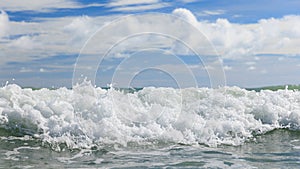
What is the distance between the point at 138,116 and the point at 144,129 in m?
1.38

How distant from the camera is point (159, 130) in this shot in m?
13.2

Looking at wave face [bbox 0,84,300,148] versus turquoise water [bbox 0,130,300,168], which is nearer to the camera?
turquoise water [bbox 0,130,300,168]

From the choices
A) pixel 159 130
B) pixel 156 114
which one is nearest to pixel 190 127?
pixel 159 130

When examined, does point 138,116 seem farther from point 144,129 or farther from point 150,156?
point 150,156

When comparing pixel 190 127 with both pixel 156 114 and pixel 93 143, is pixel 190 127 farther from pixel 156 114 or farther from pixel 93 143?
pixel 93 143

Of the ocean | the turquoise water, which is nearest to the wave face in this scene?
the ocean

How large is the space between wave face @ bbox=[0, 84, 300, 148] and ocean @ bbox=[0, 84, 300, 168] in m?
0.03

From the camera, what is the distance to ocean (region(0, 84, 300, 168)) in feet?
34.3

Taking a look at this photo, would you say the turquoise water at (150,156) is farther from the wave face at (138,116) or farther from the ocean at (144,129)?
the wave face at (138,116)

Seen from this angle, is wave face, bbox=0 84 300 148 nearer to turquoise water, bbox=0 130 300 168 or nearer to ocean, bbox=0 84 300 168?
ocean, bbox=0 84 300 168

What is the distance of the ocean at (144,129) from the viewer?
10.5 meters

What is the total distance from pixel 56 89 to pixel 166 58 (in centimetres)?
614

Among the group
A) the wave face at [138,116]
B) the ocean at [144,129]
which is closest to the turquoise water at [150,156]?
the ocean at [144,129]

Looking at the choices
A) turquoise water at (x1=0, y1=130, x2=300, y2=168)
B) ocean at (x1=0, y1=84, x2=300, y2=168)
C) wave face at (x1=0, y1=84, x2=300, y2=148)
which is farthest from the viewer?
wave face at (x1=0, y1=84, x2=300, y2=148)
